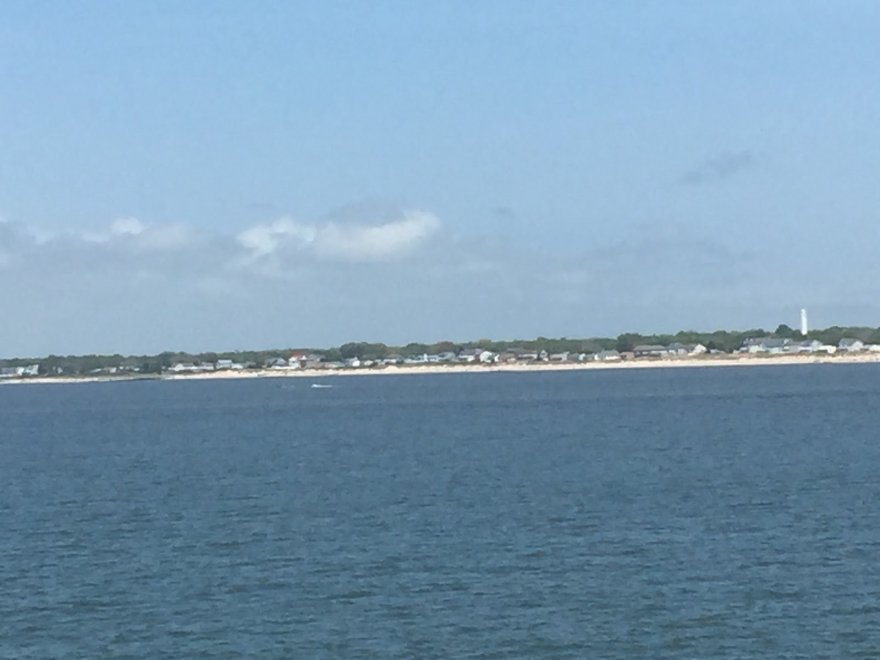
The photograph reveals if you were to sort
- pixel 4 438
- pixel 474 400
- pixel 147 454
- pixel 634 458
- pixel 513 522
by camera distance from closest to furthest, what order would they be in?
pixel 513 522, pixel 634 458, pixel 147 454, pixel 4 438, pixel 474 400

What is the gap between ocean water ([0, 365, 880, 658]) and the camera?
30672mm

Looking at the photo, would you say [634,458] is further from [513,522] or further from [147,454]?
[147,454]

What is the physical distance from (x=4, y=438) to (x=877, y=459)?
68.5 meters

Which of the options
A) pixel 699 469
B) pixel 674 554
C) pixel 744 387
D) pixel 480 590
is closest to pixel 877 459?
pixel 699 469

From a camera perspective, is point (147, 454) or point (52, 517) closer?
point (52, 517)

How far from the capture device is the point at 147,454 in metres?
81.9

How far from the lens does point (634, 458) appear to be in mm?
69312

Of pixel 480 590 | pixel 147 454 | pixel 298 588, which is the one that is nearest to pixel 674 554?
pixel 480 590

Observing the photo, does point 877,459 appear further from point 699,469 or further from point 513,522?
point 513,522

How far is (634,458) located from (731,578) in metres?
34.0

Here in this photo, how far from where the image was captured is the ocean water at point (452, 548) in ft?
101

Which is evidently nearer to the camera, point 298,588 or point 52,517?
point 298,588

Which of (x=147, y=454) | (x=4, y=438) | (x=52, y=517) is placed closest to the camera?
(x=52, y=517)

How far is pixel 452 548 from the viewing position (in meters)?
41.1
